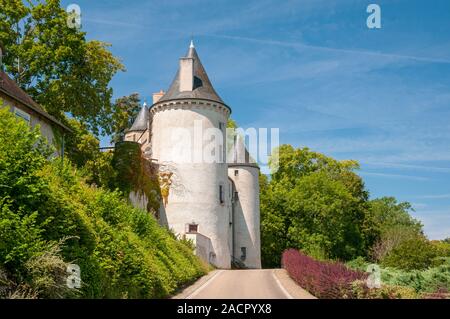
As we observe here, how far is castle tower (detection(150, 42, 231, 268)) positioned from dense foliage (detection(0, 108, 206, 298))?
1949 cm

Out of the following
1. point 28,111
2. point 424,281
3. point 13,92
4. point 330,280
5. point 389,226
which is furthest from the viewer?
point 389,226

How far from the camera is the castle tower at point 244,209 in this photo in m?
44.1

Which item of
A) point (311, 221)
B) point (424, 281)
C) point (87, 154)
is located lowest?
point (424, 281)

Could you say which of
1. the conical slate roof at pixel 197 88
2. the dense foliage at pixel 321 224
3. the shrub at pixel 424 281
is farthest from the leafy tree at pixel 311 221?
the shrub at pixel 424 281

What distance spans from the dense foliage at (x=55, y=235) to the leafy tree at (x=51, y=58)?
14.3 m

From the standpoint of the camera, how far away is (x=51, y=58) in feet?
97.7

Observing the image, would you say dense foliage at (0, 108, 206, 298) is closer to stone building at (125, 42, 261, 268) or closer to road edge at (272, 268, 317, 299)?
road edge at (272, 268, 317, 299)

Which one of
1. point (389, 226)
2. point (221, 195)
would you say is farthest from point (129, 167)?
point (389, 226)

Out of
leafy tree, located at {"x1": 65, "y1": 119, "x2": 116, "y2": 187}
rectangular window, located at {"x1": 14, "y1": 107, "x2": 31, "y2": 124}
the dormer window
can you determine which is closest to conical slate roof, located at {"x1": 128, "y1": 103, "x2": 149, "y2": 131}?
the dormer window

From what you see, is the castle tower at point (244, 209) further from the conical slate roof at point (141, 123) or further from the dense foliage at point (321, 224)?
the conical slate roof at point (141, 123)

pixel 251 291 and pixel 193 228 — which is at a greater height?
pixel 193 228

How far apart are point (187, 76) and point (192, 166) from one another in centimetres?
706

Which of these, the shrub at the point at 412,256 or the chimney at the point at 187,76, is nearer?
the shrub at the point at 412,256

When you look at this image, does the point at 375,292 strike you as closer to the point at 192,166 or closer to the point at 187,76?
the point at 192,166
